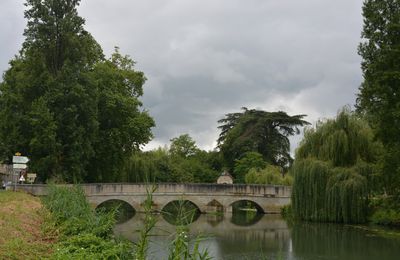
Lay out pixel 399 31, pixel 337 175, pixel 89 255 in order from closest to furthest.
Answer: pixel 89 255
pixel 399 31
pixel 337 175

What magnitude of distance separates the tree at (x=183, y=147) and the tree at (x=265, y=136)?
10.1m

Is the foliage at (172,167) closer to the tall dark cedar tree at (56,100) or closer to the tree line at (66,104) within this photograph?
the tree line at (66,104)

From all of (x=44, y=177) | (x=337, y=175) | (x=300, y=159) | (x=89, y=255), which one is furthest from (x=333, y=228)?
(x=89, y=255)

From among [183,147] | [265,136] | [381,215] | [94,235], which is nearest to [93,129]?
[381,215]

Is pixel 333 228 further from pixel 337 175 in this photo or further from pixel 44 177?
pixel 44 177

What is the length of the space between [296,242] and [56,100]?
1390cm

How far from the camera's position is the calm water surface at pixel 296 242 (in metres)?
17.3

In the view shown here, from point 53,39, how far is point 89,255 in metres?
23.0

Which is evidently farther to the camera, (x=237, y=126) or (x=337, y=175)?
(x=237, y=126)

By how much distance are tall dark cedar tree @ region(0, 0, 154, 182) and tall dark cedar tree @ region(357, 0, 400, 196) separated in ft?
46.0

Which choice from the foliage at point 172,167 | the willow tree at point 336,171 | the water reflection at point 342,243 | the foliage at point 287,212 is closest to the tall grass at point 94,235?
the water reflection at point 342,243

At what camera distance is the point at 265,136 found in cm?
5309

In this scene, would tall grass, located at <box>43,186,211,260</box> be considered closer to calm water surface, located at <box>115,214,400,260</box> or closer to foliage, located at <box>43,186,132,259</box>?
foliage, located at <box>43,186,132,259</box>

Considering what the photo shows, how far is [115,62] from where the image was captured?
36.7m
